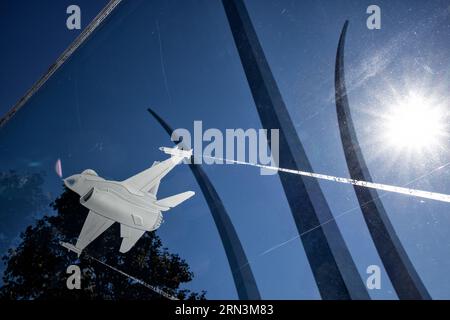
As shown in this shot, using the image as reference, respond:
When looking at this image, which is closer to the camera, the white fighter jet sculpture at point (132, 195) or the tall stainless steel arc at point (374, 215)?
the tall stainless steel arc at point (374, 215)

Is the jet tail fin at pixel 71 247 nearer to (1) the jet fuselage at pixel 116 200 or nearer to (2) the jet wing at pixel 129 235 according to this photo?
(2) the jet wing at pixel 129 235

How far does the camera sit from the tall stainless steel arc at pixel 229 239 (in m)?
13.4

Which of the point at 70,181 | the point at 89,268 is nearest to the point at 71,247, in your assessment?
the point at 89,268

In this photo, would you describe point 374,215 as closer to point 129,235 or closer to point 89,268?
point 129,235

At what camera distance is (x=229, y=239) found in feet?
51.0

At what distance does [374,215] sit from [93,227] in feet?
34.9

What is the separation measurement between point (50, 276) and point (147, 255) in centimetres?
398

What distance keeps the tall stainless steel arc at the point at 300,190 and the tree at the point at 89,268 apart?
5021 millimetres

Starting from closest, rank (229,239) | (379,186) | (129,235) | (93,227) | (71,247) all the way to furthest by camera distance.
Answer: (379,186)
(93,227)
(129,235)
(71,247)
(229,239)

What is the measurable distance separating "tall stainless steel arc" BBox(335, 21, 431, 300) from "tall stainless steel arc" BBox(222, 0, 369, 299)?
5.28 ft

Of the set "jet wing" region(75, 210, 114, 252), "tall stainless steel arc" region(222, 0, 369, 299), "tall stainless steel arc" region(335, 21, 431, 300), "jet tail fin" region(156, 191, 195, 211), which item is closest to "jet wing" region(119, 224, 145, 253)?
"jet wing" region(75, 210, 114, 252)

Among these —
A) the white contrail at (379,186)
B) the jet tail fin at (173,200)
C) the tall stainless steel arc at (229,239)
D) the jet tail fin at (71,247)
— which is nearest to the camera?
the white contrail at (379,186)

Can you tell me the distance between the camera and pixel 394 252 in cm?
1101

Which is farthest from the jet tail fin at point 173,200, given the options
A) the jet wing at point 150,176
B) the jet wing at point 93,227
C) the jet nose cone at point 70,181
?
the jet nose cone at point 70,181
